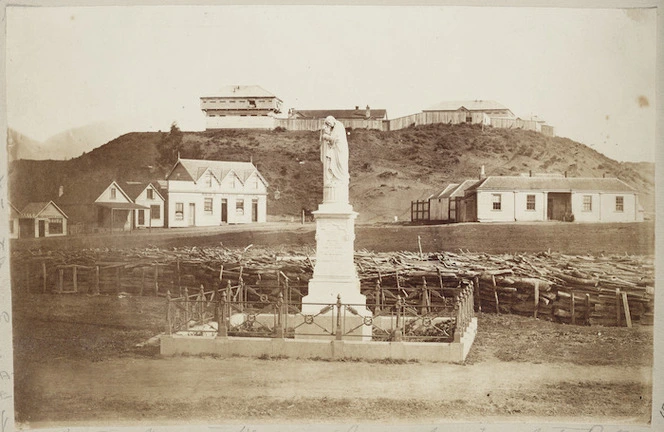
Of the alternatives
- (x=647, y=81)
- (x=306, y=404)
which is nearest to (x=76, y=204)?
(x=306, y=404)

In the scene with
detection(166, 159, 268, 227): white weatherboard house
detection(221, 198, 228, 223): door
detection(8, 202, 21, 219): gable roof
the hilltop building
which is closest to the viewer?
detection(8, 202, 21, 219): gable roof

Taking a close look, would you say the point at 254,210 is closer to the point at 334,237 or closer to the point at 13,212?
the point at 334,237

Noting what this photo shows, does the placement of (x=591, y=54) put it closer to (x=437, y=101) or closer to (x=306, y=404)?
(x=437, y=101)

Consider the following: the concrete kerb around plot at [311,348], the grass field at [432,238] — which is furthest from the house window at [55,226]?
the concrete kerb around plot at [311,348]

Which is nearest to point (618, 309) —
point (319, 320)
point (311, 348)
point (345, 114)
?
point (319, 320)

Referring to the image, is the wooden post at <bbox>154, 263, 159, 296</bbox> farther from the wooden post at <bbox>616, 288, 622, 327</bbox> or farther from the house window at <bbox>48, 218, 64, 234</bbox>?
the wooden post at <bbox>616, 288, 622, 327</bbox>

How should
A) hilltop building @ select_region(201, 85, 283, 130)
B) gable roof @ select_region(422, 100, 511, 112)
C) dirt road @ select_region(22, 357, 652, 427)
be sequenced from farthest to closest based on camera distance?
1. hilltop building @ select_region(201, 85, 283, 130)
2. gable roof @ select_region(422, 100, 511, 112)
3. dirt road @ select_region(22, 357, 652, 427)

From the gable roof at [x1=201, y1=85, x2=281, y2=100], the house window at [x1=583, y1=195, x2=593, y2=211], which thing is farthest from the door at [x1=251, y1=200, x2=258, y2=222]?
the house window at [x1=583, y1=195, x2=593, y2=211]
